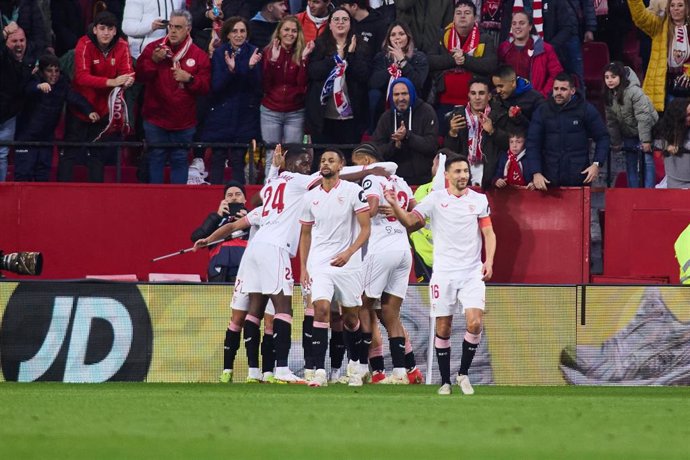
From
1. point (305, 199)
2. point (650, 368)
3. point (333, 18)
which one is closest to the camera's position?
point (305, 199)

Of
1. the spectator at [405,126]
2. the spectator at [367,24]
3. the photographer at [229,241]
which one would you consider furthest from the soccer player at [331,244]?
the spectator at [367,24]

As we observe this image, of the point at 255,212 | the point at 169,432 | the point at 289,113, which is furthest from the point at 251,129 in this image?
the point at 169,432

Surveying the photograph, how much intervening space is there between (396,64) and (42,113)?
4.34m

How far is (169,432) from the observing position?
9102 millimetres

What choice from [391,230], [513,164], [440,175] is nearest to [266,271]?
[391,230]

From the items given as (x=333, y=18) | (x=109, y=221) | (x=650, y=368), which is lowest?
(x=650, y=368)

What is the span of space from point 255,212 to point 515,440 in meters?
6.45

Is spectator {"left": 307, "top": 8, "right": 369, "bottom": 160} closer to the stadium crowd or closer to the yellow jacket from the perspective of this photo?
the stadium crowd

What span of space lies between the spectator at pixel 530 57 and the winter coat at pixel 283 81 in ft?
8.59

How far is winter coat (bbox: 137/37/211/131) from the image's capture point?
56.9 feet

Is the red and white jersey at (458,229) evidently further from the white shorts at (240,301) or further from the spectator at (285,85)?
the spectator at (285,85)

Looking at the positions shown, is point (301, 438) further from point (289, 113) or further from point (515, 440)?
point (289, 113)

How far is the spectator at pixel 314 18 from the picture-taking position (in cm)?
1767

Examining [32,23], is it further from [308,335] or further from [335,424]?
[335,424]
